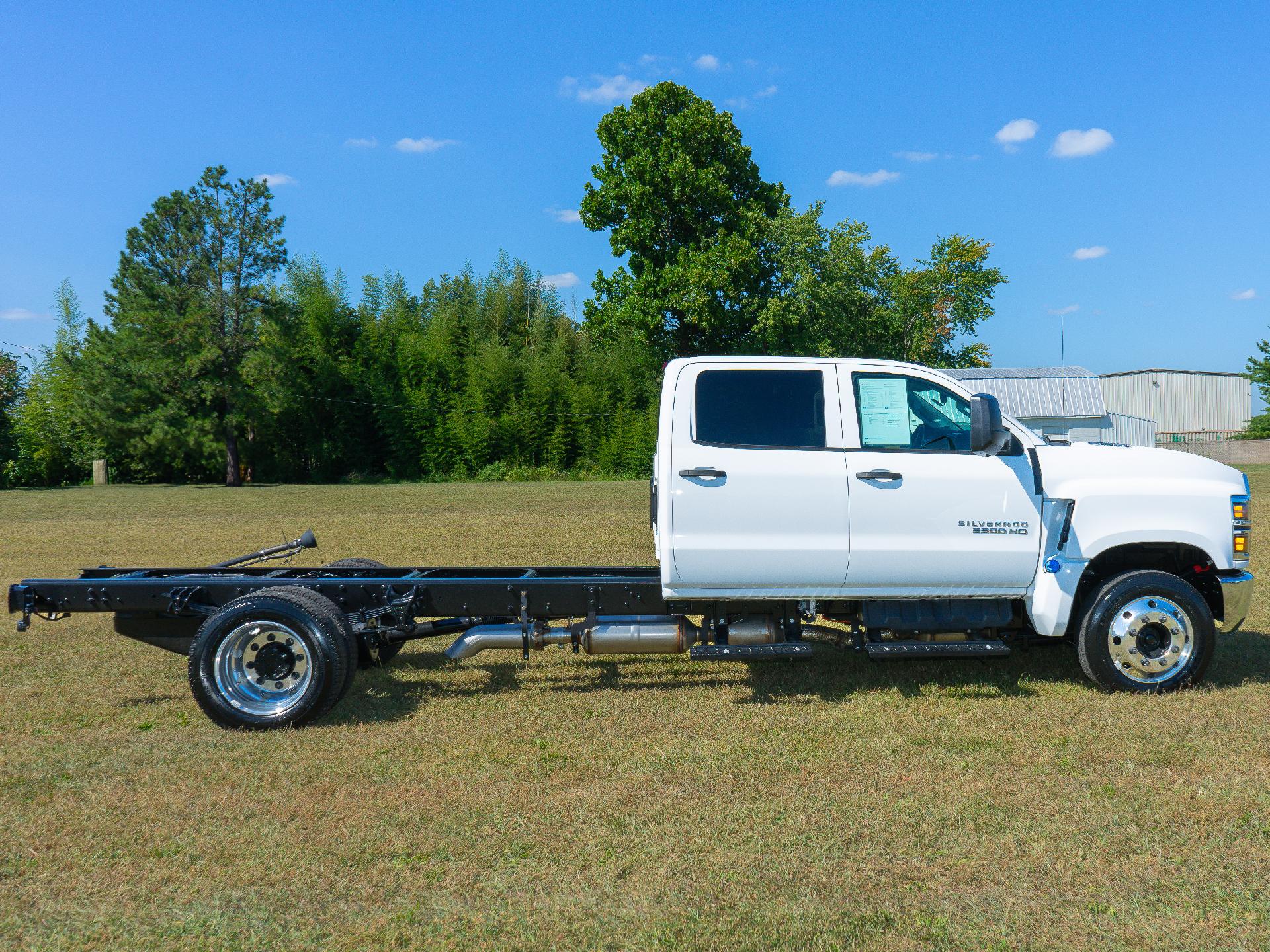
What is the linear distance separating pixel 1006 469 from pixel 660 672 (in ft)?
8.39

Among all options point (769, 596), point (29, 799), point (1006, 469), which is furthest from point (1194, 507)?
point (29, 799)

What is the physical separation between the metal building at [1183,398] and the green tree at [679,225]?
31.8 metres

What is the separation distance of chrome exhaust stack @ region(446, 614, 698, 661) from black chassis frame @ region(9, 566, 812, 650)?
0.24 feet

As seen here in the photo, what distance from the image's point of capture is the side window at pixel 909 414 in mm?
5777

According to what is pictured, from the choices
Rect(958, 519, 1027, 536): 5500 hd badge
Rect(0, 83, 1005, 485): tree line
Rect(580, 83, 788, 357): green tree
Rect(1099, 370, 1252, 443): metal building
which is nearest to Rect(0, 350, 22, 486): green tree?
Rect(0, 83, 1005, 485): tree line

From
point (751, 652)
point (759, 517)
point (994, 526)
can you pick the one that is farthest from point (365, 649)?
point (994, 526)

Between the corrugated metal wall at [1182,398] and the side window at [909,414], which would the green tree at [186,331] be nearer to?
the side window at [909,414]

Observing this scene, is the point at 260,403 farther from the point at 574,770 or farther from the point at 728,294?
the point at 574,770

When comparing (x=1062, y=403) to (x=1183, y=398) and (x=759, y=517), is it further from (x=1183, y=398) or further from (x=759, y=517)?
(x=759, y=517)

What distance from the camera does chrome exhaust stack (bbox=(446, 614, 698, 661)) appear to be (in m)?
5.91

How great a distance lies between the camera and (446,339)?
139 feet

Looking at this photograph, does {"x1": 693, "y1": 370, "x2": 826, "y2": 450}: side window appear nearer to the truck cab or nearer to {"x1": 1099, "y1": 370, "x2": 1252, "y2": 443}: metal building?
the truck cab

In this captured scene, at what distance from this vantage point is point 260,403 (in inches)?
1516

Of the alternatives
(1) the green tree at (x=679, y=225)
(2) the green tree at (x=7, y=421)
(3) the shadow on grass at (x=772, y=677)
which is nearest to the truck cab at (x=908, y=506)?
(3) the shadow on grass at (x=772, y=677)
